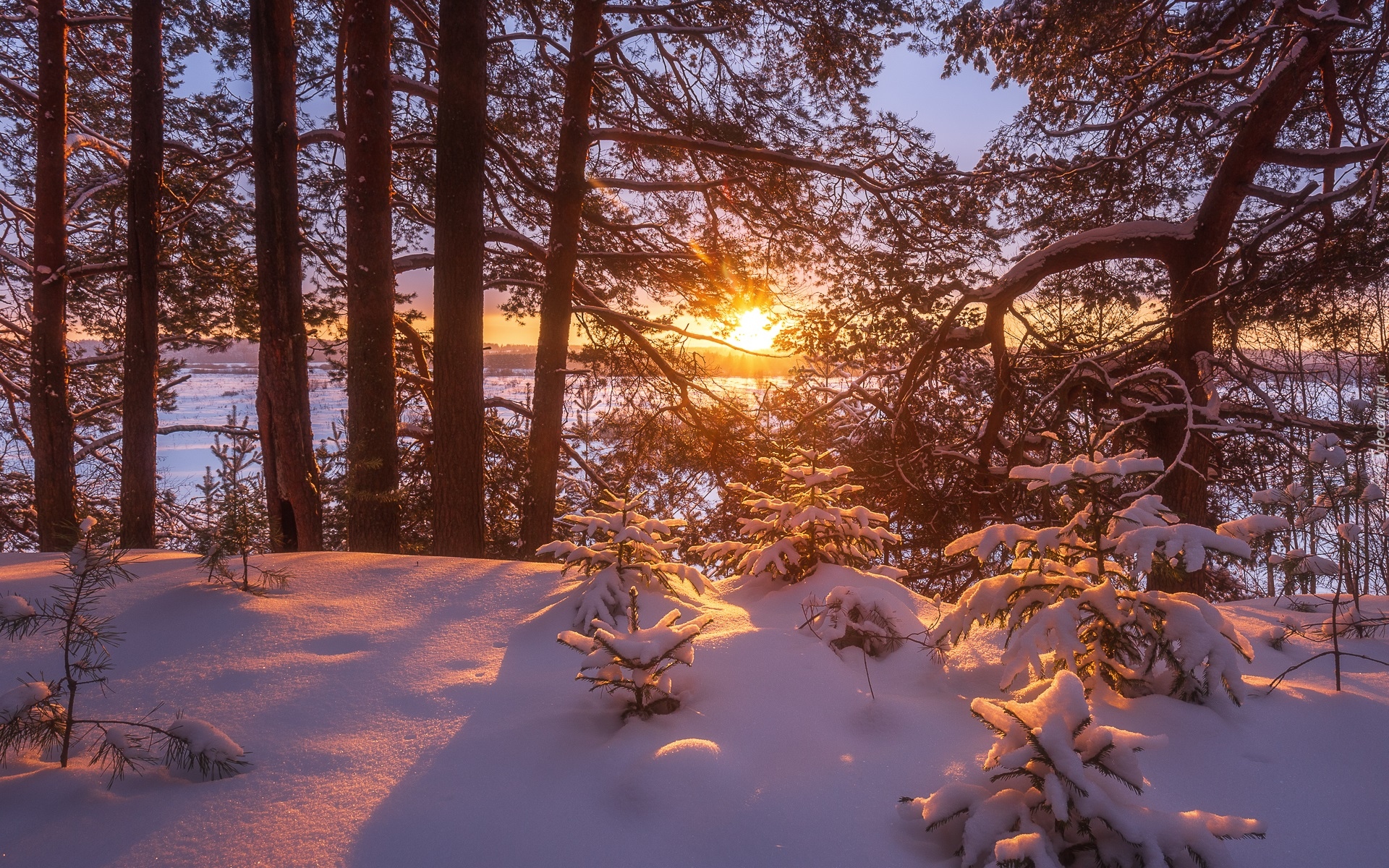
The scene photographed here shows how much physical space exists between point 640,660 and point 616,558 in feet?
3.40

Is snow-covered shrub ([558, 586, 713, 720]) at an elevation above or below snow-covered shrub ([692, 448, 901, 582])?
below

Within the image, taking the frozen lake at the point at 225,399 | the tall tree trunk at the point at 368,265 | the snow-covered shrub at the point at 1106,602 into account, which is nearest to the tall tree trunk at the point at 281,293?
Answer: the tall tree trunk at the point at 368,265

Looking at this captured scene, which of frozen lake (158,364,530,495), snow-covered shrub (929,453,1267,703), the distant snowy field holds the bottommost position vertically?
the distant snowy field

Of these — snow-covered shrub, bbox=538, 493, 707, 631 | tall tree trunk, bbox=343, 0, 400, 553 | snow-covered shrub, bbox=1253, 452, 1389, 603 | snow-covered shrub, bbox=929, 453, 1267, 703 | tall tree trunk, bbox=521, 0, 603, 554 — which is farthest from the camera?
tall tree trunk, bbox=521, 0, 603, 554

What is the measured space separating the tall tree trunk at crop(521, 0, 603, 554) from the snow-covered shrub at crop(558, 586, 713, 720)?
4.98m

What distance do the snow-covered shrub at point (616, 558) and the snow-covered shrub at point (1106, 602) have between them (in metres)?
1.45

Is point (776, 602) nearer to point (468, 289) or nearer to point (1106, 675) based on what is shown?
point (1106, 675)

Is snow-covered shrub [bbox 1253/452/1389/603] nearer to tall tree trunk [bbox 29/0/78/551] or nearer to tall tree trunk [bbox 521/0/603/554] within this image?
tall tree trunk [bbox 521/0/603/554]

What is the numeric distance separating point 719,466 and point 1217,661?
20.4 feet

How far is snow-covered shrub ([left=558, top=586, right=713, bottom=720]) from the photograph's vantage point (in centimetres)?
220

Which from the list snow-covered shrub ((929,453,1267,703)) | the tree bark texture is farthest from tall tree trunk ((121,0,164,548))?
the tree bark texture

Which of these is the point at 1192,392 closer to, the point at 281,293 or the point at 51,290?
the point at 281,293

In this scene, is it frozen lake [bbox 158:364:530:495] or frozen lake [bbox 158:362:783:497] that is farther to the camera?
frozen lake [bbox 158:364:530:495]

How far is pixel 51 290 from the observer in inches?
298
